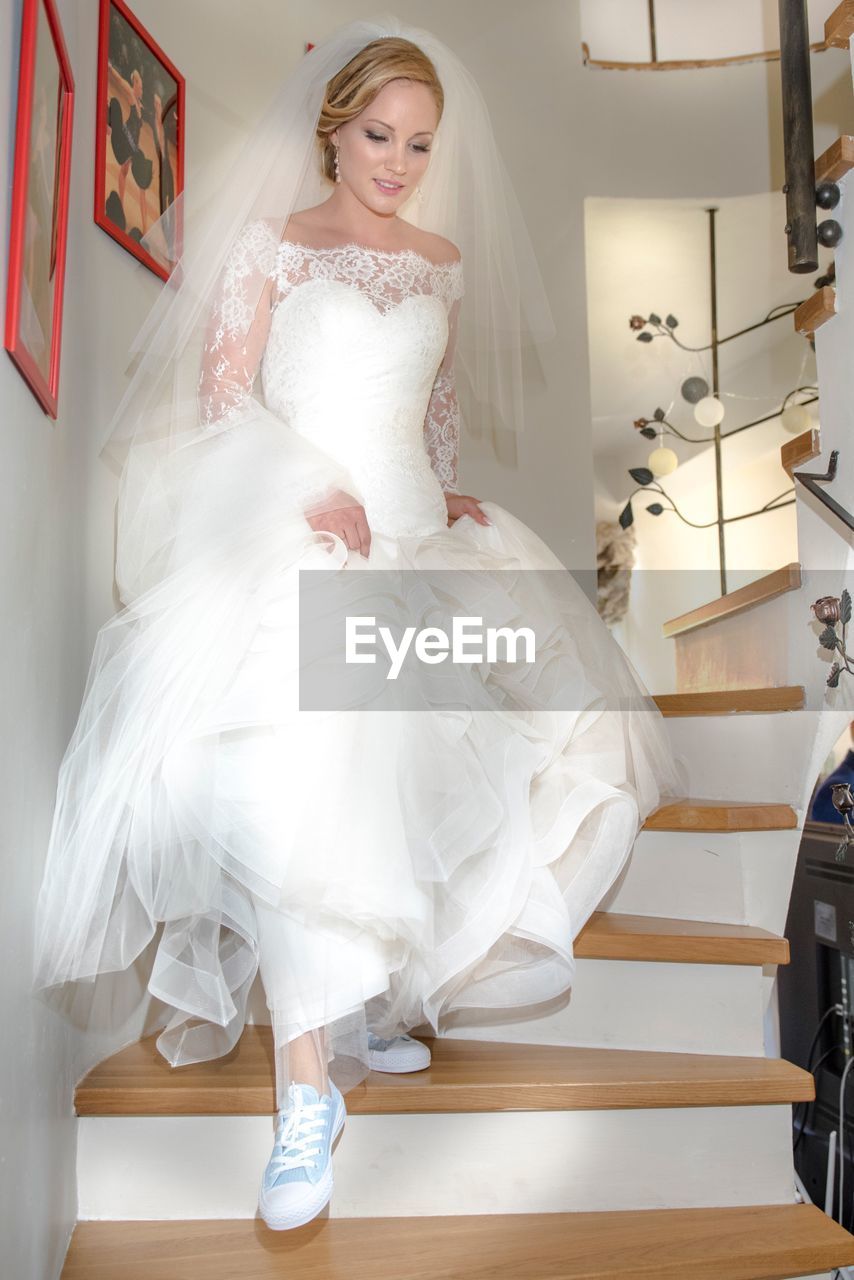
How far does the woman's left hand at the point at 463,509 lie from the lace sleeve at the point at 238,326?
47 cm

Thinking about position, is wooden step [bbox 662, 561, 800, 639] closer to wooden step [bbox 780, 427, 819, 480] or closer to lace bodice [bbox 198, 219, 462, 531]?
wooden step [bbox 780, 427, 819, 480]

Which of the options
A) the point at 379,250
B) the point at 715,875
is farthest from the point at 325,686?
the point at 379,250

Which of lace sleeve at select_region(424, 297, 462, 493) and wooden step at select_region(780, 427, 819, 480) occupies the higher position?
lace sleeve at select_region(424, 297, 462, 493)

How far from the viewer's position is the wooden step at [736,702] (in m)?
2.16

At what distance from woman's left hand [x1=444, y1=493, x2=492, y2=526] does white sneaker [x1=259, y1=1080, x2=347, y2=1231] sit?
113cm

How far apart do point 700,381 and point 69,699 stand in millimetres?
3504

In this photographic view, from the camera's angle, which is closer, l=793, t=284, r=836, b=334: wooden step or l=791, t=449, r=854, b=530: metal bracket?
l=791, t=449, r=854, b=530: metal bracket

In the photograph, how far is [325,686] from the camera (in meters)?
1.61

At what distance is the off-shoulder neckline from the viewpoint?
82.7 inches

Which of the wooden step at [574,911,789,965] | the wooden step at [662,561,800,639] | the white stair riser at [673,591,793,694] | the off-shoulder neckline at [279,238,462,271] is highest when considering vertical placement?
the off-shoulder neckline at [279,238,462,271]

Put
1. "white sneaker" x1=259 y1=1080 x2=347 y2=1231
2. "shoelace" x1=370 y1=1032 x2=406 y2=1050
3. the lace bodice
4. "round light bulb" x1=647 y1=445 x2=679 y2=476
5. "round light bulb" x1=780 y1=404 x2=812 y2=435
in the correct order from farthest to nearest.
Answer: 1. "round light bulb" x1=647 y1=445 x2=679 y2=476
2. "round light bulb" x1=780 y1=404 x2=812 y2=435
3. the lace bodice
4. "shoelace" x1=370 y1=1032 x2=406 y2=1050
5. "white sneaker" x1=259 y1=1080 x2=347 y2=1231

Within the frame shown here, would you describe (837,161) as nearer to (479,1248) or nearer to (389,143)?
(389,143)

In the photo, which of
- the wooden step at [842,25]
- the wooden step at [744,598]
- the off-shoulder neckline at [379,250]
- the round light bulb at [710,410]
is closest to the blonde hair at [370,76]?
the off-shoulder neckline at [379,250]

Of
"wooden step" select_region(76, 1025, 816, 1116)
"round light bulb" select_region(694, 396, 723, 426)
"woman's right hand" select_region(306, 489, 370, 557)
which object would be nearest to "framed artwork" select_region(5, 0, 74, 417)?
"woman's right hand" select_region(306, 489, 370, 557)
